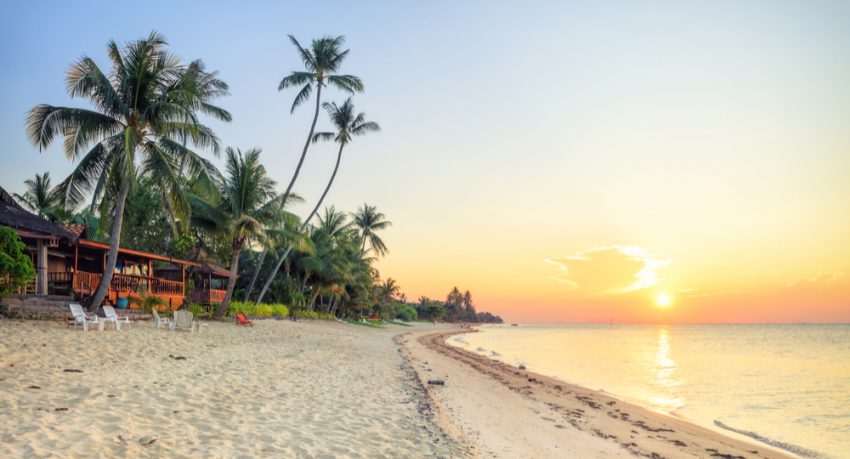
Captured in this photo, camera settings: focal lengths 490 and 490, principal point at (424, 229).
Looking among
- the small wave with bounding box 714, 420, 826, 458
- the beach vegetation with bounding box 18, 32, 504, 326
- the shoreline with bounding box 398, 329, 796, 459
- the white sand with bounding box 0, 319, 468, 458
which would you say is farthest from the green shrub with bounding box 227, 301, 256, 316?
the small wave with bounding box 714, 420, 826, 458

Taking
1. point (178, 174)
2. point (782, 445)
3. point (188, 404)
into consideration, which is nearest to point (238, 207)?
point (178, 174)

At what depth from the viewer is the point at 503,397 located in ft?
38.0

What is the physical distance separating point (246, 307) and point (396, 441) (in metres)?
20.5

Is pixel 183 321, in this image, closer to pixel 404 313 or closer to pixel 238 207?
pixel 238 207

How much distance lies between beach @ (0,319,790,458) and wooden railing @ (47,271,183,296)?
5.15 meters

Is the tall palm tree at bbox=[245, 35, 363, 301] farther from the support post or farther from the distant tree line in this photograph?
the distant tree line

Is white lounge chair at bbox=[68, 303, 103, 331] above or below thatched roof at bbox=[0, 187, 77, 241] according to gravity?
below

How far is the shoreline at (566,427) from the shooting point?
7238mm

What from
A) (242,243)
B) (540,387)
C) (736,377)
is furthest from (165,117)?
(736,377)

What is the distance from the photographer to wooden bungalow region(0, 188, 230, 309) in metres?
14.6

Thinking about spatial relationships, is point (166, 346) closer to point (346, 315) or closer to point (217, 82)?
point (217, 82)

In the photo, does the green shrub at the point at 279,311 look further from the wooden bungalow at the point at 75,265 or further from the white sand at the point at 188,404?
the white sand at the point at 188,404

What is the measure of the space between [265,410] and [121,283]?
15.9 metres

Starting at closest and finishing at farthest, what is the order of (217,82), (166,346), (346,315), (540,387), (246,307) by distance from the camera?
(166,346) → (540,387) → (217,82) → (246,307) → (346,315)
